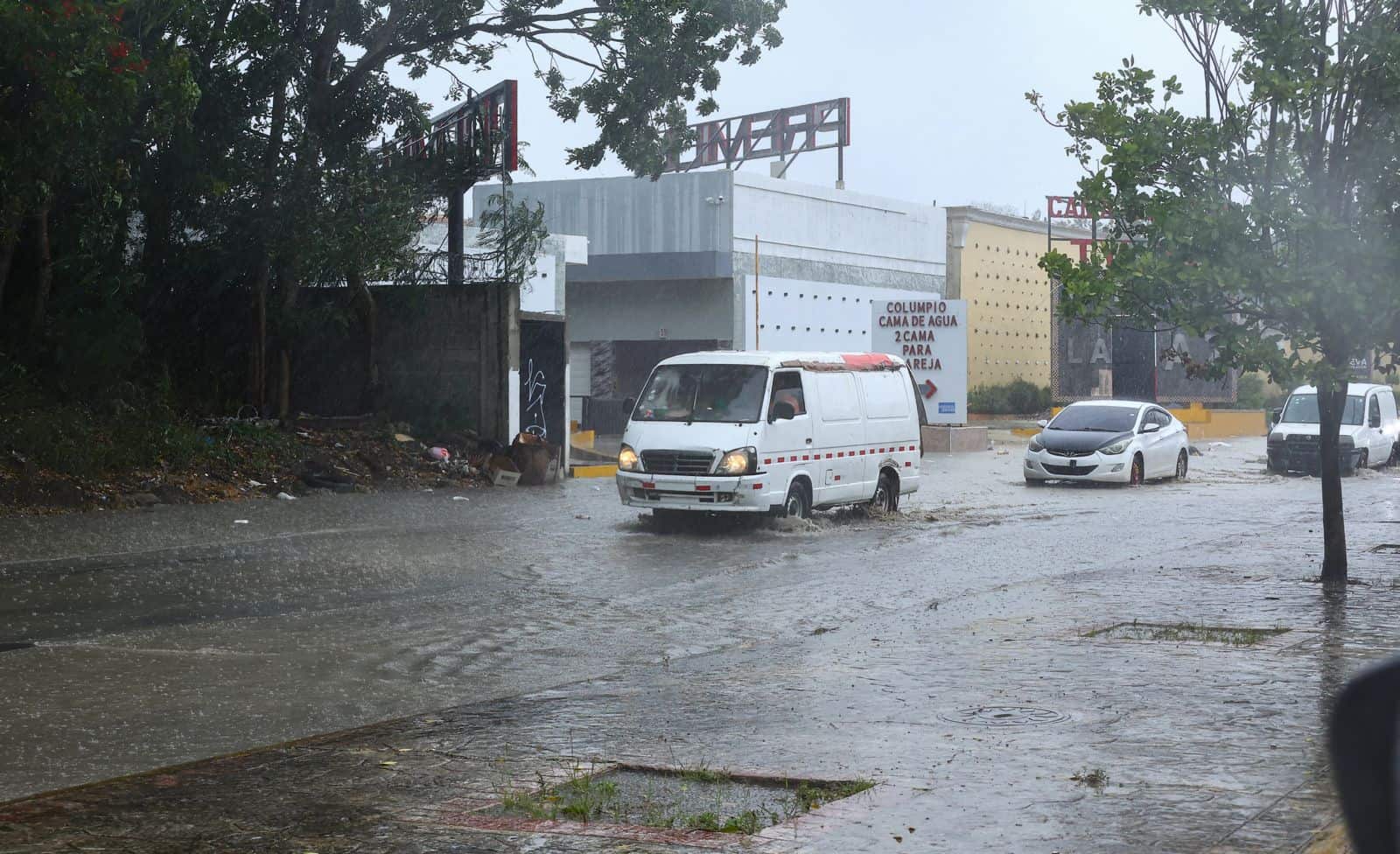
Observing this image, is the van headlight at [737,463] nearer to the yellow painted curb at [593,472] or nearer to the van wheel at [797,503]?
the van wheel at [797,503]

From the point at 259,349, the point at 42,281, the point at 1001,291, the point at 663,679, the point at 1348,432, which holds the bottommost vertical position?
the point at 663,679

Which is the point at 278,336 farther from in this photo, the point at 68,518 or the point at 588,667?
the point at 588,667

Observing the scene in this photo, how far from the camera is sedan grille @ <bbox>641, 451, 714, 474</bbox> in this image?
18656mm

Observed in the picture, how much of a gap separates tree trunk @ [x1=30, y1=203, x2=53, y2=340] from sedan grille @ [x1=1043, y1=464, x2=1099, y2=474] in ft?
54.3

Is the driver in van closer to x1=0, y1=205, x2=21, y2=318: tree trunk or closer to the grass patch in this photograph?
the grass patch

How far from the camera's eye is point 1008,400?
62031 mm

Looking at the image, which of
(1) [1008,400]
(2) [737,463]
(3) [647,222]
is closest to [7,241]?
(2) [737,463]

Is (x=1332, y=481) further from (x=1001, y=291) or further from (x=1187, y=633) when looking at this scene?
(x=1001, y=291)

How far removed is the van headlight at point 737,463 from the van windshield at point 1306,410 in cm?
1727

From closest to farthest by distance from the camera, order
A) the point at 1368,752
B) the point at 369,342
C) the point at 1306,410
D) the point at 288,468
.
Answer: the point at 1368,752
the point at 288,468
the point at 369,342
the point at 1306,410

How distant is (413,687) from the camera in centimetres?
934

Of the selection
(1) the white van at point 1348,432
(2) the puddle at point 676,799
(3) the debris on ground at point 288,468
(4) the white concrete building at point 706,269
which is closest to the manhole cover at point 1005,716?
(2) the puddle at point 676,799

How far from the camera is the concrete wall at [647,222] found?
51.4 meters

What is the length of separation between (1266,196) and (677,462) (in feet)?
26.3
